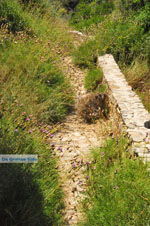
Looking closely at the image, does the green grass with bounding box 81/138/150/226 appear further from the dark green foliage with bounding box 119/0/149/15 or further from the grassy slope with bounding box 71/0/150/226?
the dark green foliage with bounding box 119/0/149/15

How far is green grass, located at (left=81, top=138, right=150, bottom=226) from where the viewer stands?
2.24 metres

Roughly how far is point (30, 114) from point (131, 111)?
4.60 feet

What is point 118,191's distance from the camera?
8.12 ft

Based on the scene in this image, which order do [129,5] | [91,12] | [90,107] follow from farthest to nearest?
[91,12] < [129,5] < [90,107]

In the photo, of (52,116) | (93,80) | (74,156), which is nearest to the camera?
(74,156)

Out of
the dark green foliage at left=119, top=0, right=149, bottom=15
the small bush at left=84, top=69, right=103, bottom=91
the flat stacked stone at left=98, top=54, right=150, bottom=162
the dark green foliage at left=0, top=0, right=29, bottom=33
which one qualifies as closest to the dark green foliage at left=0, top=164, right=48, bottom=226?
the flat stacked stone at left=98, top=54, right=150, bottom=162

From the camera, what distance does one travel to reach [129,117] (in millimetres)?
3662

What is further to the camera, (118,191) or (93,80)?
(93,80)

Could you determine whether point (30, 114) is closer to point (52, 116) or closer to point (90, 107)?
point (52, 116)

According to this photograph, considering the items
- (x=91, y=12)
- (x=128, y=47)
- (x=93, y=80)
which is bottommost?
(x=91, y=12)

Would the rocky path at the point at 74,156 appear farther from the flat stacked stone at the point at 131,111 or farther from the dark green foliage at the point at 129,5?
the dark green foliage at the point at 129,5

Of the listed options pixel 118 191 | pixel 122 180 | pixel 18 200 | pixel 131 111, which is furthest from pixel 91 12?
pixel 18 200

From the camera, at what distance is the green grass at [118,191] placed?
2236 millimetres

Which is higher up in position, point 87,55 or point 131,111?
point 131,111
